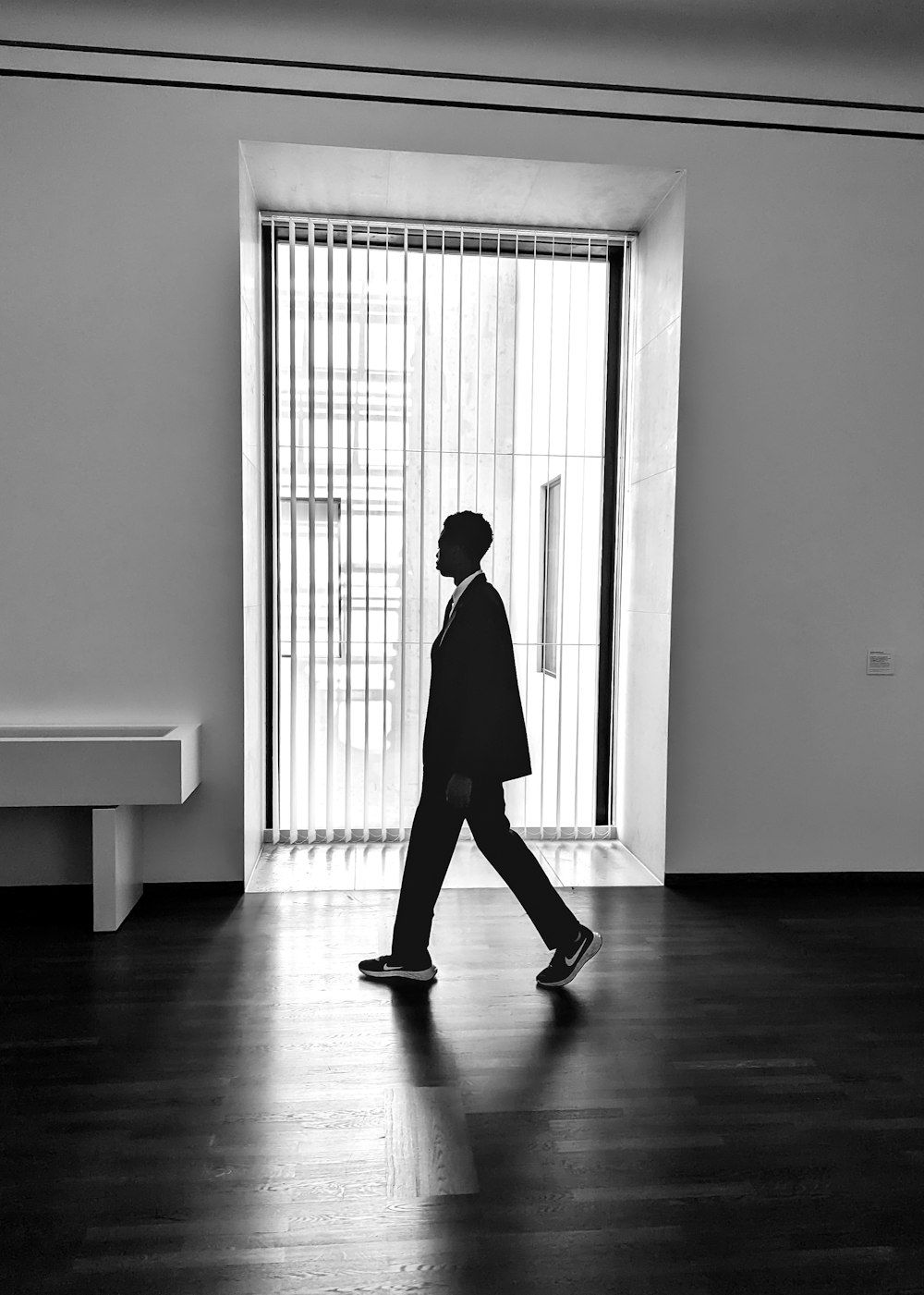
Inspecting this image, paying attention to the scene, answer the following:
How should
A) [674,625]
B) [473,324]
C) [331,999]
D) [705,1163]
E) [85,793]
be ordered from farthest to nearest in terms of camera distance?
[473,324], [674,625], [85,793], [331,999], [705,1163]

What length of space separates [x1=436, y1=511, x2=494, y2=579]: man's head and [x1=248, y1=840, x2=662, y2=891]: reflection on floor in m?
1.77

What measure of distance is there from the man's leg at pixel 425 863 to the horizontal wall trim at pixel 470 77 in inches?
125

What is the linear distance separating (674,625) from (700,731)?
53 cm

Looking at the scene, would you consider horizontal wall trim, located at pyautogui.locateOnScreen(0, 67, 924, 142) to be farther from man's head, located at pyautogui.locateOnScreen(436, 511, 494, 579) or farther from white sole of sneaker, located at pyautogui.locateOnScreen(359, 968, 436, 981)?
white sole of sneaker, located at pyautogui.locateOnScreen(359, 968, 436, 981)

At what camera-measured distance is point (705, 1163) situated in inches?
83.0

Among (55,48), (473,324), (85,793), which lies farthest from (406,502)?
(55,48)

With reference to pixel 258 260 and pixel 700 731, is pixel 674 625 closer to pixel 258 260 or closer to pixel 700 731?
pixel 700 731

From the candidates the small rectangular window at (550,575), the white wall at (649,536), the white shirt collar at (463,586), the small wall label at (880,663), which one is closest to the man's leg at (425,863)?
the white shirt collar at (463,586)

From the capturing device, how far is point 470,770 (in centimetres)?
294

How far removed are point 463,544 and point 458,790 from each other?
84 cm

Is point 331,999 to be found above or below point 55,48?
below

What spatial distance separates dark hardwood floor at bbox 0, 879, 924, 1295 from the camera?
1794mm

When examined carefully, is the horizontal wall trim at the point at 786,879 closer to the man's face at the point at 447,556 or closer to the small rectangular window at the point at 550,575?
the small rectangular window at the point at 550,575

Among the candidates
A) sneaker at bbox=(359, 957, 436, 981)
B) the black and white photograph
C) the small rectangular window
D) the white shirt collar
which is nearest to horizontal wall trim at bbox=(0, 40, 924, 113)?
the black and white photograph
